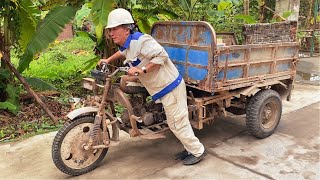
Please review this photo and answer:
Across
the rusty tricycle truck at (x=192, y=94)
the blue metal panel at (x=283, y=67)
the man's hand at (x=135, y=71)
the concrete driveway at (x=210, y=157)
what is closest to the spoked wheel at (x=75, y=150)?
the rusty tricycle truck at (x=192, y=94)

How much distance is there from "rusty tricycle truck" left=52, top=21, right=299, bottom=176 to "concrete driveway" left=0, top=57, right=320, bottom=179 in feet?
0.78

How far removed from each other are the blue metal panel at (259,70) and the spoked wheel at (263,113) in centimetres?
26

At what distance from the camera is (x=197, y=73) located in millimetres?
3916

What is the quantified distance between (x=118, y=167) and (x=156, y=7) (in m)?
3.31

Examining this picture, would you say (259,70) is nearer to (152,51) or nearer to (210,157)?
(210,157)

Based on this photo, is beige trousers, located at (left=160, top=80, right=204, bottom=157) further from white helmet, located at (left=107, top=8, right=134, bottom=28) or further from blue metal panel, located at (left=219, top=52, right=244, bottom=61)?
white helmet, located at (left=107, top=8, right=134, bottom=28)

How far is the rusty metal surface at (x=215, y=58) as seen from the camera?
3.77 metres

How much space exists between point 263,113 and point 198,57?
130cm

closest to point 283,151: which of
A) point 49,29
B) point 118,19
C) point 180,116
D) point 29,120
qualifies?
point 180,116

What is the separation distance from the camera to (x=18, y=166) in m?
3.79

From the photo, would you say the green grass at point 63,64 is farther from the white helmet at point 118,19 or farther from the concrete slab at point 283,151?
the concrete slab at point 283,151

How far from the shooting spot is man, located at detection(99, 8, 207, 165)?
3.34m

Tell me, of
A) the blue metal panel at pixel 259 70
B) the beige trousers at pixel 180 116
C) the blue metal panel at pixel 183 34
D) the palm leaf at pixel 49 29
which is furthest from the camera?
the palm leaf at pixel 49 29

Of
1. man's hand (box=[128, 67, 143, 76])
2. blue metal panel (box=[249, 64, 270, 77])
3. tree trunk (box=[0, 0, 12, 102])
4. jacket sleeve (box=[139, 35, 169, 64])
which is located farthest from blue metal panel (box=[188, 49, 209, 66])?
tree trunk (box=[0, 0, 12, 102])
